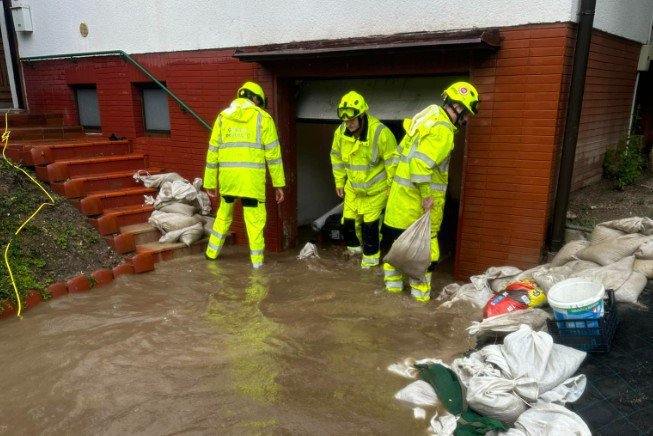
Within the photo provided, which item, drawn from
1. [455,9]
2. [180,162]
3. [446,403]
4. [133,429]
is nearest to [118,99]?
[180,162]

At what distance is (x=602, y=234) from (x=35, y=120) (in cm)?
862

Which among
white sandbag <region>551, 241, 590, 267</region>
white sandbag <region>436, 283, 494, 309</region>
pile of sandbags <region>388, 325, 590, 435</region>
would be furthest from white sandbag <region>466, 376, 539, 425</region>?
white sandbag <region>551, 241, 590, 267</region>

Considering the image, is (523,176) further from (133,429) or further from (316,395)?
(133,429)

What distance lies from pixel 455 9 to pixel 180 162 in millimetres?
4433

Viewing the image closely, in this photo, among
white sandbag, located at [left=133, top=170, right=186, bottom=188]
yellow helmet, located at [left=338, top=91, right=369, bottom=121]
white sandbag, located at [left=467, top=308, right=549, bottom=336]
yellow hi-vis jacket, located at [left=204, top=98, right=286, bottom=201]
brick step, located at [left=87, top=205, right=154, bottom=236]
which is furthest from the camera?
white sandbag, located at [left=133, top=170, right=186, bottom=188]

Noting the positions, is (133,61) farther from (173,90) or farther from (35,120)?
(35,120)

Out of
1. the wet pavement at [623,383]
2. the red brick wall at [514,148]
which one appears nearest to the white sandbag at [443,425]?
the wet pavement at [623,383]

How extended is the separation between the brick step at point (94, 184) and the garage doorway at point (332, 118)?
235 centimetres

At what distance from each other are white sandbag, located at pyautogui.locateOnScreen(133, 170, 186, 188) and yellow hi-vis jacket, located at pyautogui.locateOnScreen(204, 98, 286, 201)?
1.54m

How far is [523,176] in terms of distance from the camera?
4766mm

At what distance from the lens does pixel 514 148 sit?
4.76 m

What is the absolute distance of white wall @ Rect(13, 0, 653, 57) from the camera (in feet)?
15.5

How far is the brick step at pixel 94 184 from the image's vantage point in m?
6.44

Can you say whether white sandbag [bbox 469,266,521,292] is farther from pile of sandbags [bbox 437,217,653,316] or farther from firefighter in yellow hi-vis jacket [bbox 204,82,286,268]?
firefighter in yellow hi-vis jacket [bbox 204,82,286,268]
